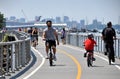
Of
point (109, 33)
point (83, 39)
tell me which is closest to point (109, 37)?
point (109, 33)

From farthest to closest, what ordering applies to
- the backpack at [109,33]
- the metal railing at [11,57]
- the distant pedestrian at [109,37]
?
the backpack at [109,33], the distant pedestrian at [109,37], the metal railing at [11,57]

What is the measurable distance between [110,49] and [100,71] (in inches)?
149

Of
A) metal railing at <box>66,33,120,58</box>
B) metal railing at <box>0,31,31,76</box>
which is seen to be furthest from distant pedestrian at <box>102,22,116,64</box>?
metal railing at <box>66,33,120,58</box>

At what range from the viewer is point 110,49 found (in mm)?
24469

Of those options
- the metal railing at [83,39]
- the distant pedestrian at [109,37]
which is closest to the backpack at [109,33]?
the distant pedestrian at [109,37]

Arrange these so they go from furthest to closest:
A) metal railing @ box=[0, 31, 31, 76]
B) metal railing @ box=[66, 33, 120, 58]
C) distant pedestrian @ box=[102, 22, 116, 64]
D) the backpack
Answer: metal railing @ box=[66, 33, 120, 58] → the backpack → distant pedestrian @ box=[102, 22, 116, 64] → metal railing @ box=[0, 31, 31, 76]

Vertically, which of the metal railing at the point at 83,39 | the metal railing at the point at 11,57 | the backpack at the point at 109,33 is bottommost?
the metal railing at the point at 83,39

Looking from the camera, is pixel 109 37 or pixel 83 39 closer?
pixel 109 37

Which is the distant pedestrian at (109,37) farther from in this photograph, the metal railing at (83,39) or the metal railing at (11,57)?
the metal railing at (83,39)

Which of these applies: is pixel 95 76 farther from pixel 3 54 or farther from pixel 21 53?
pixel 21 53

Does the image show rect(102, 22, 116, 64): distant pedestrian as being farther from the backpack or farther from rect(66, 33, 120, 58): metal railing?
rect(66, 33, 120, 58): metal railing

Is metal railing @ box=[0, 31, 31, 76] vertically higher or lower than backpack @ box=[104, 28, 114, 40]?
lower

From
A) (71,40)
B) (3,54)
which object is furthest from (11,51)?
(71,40)

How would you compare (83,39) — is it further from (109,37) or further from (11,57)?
(11,57)
